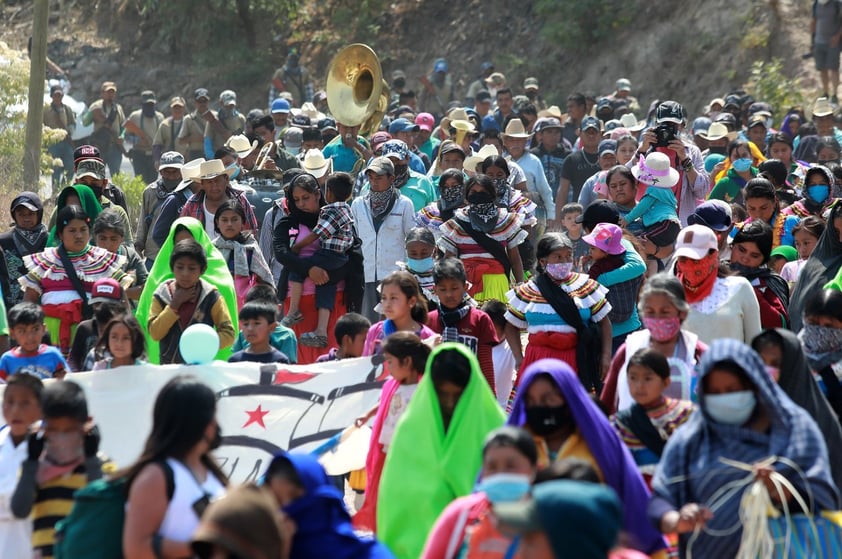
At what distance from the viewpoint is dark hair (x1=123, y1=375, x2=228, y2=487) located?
4977mm

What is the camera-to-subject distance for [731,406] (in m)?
5.38

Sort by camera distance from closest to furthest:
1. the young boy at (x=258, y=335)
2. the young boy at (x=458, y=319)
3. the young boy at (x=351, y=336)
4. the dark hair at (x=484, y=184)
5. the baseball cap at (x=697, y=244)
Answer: the baseball cap at (x=697, y=244) → the young boy at (x=258, y=335) → the young boy at (x=458, y=319) → the young boy at (x=351, y=336) → the dark hair at (x=484, y=184)

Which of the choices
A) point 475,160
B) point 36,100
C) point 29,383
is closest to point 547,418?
point 29,383

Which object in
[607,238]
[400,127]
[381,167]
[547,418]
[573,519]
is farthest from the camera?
[400,127]

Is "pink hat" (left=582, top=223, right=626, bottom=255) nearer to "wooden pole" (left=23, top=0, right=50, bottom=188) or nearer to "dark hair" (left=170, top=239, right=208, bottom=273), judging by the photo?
"dark hair" (left=170, top=239, right=208, bottom=273)

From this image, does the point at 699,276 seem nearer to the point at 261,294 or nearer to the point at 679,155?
the point at 261,294

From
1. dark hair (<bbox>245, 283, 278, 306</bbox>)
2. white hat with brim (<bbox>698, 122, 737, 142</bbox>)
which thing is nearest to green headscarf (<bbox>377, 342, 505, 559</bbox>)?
dark hair (<bbox>245, 283, 278, 306</bbox>)

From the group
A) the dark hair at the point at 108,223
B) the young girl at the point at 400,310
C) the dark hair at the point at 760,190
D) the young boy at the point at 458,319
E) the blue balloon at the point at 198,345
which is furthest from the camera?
the dark hair at the point at 760,190

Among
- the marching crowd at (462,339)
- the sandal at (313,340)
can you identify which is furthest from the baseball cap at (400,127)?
the sandal at (313,340)

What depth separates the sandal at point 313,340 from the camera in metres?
10.4

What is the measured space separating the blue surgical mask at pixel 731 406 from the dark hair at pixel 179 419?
5.99 feet

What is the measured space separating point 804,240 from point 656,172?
1.27 meters

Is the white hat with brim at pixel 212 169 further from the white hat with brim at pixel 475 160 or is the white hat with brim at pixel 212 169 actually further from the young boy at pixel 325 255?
the white hat with brim at pixel 475 160

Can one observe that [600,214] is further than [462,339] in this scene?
Yes
